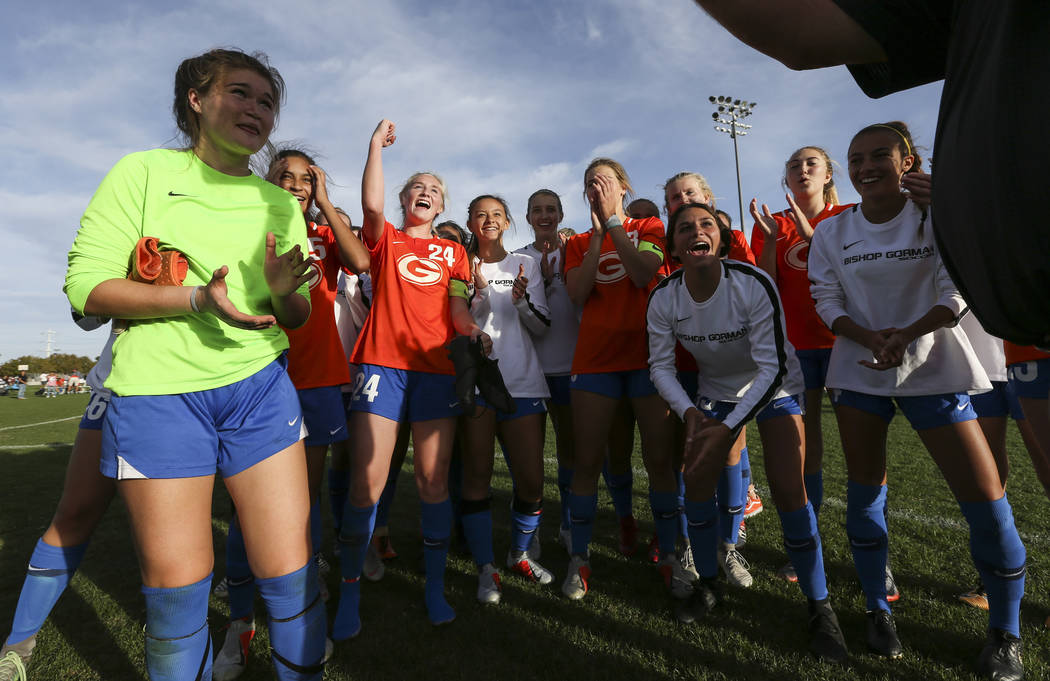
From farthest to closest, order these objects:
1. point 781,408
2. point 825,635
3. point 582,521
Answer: point 582,521 < point 781,408 < point 825,635

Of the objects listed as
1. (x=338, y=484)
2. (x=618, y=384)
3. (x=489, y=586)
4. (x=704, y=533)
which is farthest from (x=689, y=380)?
(x=338, y=484)

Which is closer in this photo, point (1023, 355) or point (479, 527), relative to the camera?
point (1023, 355)

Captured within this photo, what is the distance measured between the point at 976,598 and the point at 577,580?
211 cm

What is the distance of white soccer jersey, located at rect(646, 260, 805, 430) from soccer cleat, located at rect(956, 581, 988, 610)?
4.72 feet

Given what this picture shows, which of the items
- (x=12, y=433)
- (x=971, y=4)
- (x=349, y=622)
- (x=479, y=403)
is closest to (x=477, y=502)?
(x=479, y=403)

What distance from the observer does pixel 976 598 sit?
2896 mm

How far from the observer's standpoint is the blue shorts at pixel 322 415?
2834mm

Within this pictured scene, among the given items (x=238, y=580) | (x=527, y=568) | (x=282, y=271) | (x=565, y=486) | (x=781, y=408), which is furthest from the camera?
(x=565, y=486)

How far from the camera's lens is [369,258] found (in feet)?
10.2

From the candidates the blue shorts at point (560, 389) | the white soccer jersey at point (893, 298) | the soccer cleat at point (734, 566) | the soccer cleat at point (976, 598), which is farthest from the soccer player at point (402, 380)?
the soccer cleat at point (976, 598)

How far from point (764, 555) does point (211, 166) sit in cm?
386

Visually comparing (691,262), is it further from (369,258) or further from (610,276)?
(369,258)

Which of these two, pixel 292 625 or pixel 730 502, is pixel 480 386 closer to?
pixel 292 625

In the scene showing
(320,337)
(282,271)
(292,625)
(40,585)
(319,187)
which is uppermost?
(319,187)
